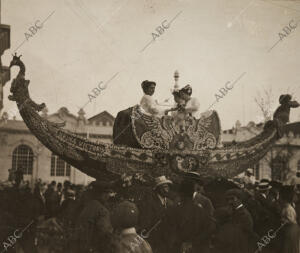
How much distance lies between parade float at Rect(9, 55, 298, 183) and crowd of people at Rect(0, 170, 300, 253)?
2.31 feet

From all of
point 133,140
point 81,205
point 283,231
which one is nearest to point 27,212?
point 81,205

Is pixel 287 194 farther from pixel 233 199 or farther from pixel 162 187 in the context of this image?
pixel 162 187

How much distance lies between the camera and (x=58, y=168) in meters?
26.8

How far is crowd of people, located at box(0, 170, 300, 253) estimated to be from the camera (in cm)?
405

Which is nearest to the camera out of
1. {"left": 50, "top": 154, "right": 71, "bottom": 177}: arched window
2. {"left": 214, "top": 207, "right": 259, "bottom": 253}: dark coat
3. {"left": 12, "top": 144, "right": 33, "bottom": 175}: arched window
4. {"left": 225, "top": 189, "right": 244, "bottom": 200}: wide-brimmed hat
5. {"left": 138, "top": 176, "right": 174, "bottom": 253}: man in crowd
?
{"left": 214, "top": 207, "right": 259, "bottom": 253}: dark coat

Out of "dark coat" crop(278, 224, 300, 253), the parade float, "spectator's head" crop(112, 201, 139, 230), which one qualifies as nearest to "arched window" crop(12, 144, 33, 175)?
the parade float

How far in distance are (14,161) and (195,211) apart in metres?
23.8

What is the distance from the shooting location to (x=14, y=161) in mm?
25922

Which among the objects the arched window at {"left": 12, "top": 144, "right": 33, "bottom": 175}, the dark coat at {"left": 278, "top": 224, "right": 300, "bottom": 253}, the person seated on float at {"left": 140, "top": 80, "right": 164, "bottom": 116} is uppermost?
the person seated on float at {"left": 140, "top": 80, "right": 164, "bottom": 116}

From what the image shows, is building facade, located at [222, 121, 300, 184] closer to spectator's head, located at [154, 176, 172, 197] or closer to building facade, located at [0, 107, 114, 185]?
building facade, located at [0, 107, 114, 185]

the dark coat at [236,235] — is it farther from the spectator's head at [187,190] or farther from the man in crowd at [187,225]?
the spectator's head at [187,190]

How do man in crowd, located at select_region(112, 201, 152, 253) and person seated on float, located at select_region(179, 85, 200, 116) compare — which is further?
person seated on float, located at select_region(179, 85, 200, 116)

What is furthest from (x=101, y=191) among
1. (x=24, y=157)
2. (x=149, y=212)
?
(x=24, y=157)

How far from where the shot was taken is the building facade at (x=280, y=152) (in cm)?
2331
